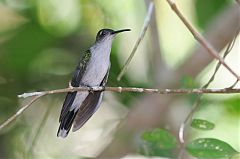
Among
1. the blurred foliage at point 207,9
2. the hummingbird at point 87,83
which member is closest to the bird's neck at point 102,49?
the hummingbird at point 87,83

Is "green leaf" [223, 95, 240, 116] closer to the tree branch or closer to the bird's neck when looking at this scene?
the tree branch

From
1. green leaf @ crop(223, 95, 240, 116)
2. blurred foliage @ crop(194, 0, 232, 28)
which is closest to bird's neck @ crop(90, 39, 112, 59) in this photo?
green leaf @ crop(223, 95, 240, 116)

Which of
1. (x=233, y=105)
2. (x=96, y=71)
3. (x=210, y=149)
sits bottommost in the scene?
(x=233, y=105)

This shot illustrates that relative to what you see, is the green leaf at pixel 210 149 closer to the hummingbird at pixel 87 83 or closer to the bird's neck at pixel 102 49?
the hummingbird at pixel 87 83

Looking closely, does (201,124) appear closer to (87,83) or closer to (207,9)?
(87,83)

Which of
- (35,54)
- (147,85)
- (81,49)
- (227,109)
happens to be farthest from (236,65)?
(35,54)

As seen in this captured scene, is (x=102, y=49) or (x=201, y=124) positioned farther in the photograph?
(x=102, y=49)

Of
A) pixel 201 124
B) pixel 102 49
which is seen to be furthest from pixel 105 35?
pixel 201 124
